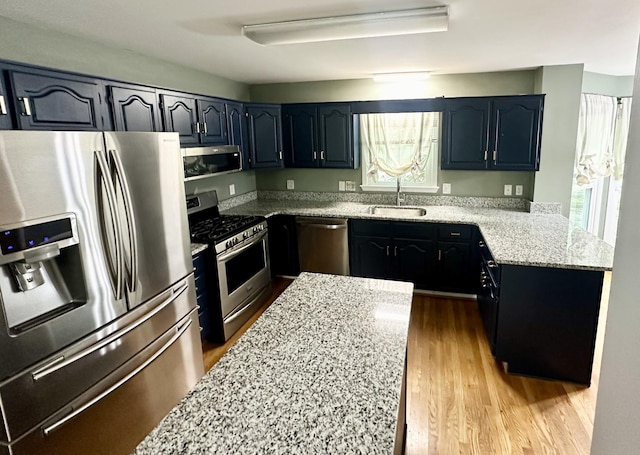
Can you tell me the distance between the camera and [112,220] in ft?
6.00

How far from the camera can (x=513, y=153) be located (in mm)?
3697

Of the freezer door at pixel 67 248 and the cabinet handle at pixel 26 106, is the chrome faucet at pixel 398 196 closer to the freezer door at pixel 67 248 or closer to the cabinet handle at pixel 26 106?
the freezer door at pixel 67 248

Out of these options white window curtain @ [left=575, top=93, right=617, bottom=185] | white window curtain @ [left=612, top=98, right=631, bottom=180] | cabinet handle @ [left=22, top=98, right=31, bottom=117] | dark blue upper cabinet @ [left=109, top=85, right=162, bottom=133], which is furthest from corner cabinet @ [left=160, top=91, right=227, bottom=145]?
white window curtain @ [left=612, top=98, right=631, bottom=180]

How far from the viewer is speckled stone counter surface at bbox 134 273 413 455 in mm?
1012

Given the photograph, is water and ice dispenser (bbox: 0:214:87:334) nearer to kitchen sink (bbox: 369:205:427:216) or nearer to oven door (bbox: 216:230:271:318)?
oven door (bbox: 216:230:271:318)

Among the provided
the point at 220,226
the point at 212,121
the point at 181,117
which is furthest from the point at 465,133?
the point at 181,117

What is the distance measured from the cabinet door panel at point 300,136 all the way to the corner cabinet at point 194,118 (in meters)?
0.90

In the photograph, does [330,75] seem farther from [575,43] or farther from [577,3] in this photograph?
[577,3]

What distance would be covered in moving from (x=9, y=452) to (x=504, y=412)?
2515 mm

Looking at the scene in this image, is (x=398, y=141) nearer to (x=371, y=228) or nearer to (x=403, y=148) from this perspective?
(x=403, y=148)

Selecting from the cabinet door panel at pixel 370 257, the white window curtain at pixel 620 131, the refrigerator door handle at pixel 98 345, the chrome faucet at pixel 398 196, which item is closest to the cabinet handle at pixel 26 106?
the refrigerator door handle at pixel 98 345

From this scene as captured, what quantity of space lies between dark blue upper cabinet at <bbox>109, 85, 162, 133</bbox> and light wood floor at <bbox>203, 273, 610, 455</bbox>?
1836 mm

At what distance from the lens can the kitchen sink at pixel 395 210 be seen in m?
4.23

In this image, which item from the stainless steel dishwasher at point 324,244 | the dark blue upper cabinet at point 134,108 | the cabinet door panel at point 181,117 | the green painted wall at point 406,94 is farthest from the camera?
the stainless steel dishwasher at point 324,244
